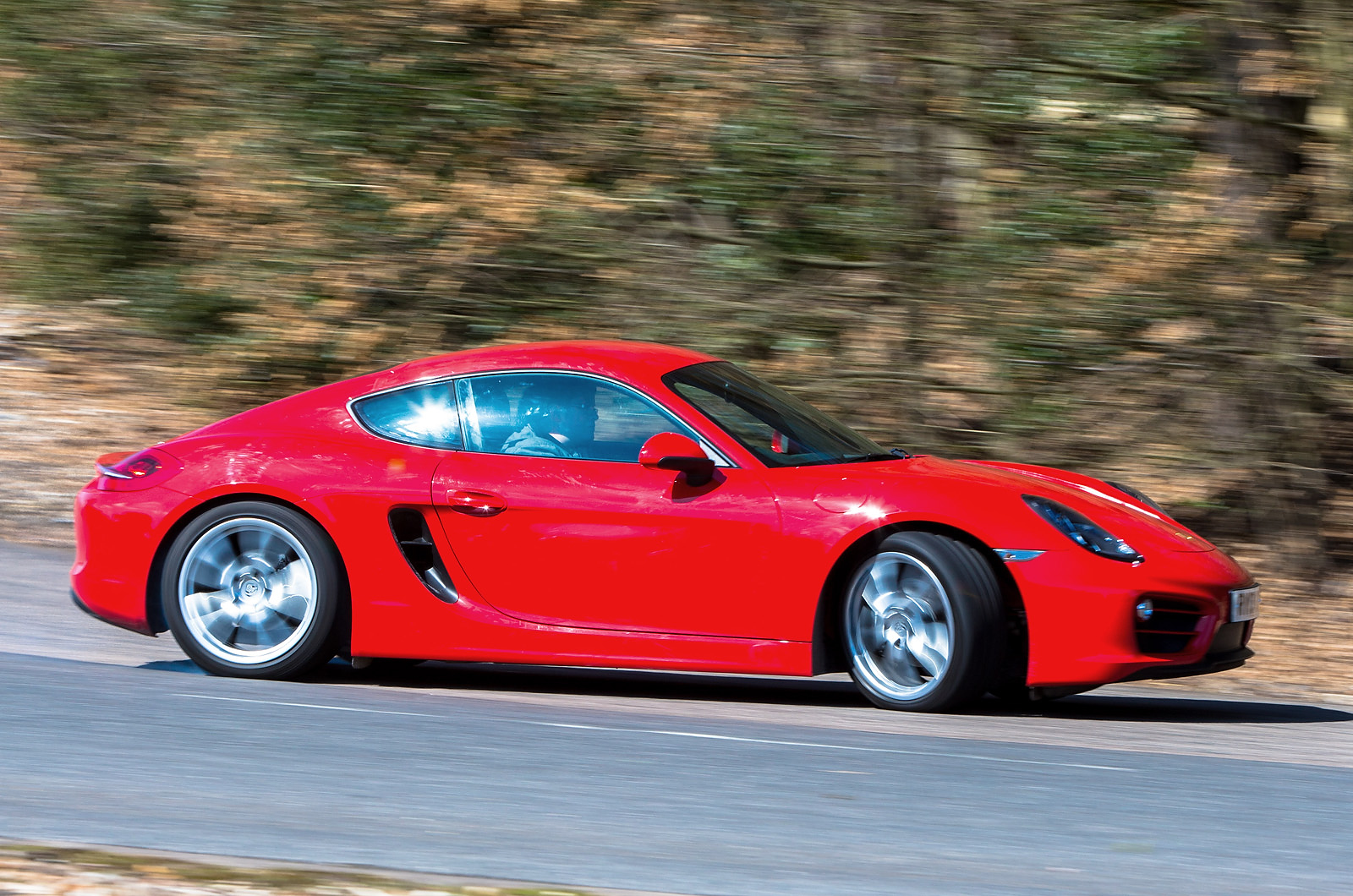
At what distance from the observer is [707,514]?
5.86m

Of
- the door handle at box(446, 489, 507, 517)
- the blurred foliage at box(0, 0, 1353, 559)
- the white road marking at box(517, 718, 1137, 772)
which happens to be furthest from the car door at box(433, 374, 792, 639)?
the blurred foliage at box(0, 0, 1353, 559)

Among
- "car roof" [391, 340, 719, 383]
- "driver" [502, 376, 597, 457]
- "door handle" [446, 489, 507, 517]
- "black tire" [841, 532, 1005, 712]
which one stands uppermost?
"car roof" [391, 340, 719, 383]

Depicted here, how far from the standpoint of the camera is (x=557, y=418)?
20.4ft

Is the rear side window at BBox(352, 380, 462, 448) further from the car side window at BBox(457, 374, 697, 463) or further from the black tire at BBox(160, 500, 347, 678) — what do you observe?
the black tire at BBox(160, 500, 347, 678)

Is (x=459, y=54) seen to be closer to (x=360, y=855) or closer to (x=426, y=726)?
(x=426, y=726)

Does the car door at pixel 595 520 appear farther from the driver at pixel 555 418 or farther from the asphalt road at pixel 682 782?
the asphalt road at pixel 682 782

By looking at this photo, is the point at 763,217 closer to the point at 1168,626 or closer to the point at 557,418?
the point at 557,418

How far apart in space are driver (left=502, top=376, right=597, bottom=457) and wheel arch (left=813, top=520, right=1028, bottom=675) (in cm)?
110

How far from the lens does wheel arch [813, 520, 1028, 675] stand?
571 cm

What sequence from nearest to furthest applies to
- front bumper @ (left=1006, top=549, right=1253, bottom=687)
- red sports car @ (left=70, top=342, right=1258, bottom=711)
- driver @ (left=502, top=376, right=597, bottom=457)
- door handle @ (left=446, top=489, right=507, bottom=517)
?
front bumper @ (left=1006, top=549, right=1253, bottom=687) → red sports car @ (left=70, top=342, right=1258, bottom=711) → door handle @ (left=446, top=489, right=507, bottom=517) → driver @ (left=502, top=376, right=597, bottom=457)

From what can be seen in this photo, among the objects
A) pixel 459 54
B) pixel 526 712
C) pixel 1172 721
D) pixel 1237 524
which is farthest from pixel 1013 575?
pixel 459 54

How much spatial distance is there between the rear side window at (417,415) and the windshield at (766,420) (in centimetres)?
86

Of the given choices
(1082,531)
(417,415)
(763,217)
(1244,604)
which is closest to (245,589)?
(417,415)

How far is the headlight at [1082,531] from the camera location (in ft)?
18.7
